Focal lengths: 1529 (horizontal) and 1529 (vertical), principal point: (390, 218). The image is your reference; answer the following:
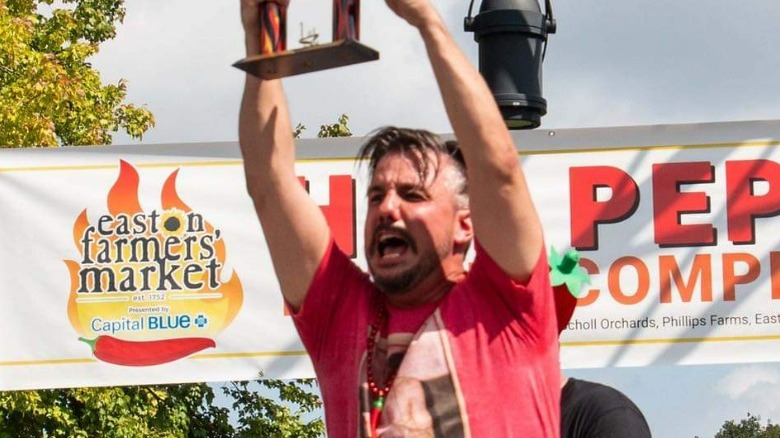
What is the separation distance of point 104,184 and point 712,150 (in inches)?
103

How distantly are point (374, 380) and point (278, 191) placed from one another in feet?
1.41

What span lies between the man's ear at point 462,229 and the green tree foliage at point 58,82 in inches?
415

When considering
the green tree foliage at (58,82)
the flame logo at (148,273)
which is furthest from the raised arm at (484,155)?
the green tree foliage at (58,82)

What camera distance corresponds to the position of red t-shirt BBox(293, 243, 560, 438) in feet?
9.77

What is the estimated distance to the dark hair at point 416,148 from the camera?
315 centimetres

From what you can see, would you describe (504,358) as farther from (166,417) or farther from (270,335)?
(166,417)

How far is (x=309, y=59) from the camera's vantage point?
2787mm

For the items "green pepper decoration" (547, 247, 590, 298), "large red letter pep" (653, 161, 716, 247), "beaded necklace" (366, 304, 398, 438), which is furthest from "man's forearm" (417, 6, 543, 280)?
"large red letter pep" (653, 161, 716, 247)

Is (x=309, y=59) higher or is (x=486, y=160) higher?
(x=309, y=59)

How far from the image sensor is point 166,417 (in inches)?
687

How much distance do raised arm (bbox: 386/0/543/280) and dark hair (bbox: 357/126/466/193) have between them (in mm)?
232

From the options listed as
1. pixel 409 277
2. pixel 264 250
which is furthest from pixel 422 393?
pixel 264 250

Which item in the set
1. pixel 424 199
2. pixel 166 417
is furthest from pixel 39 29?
pixel 424 199

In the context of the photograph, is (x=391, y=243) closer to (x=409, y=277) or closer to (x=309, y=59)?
(x=409, y=277)
